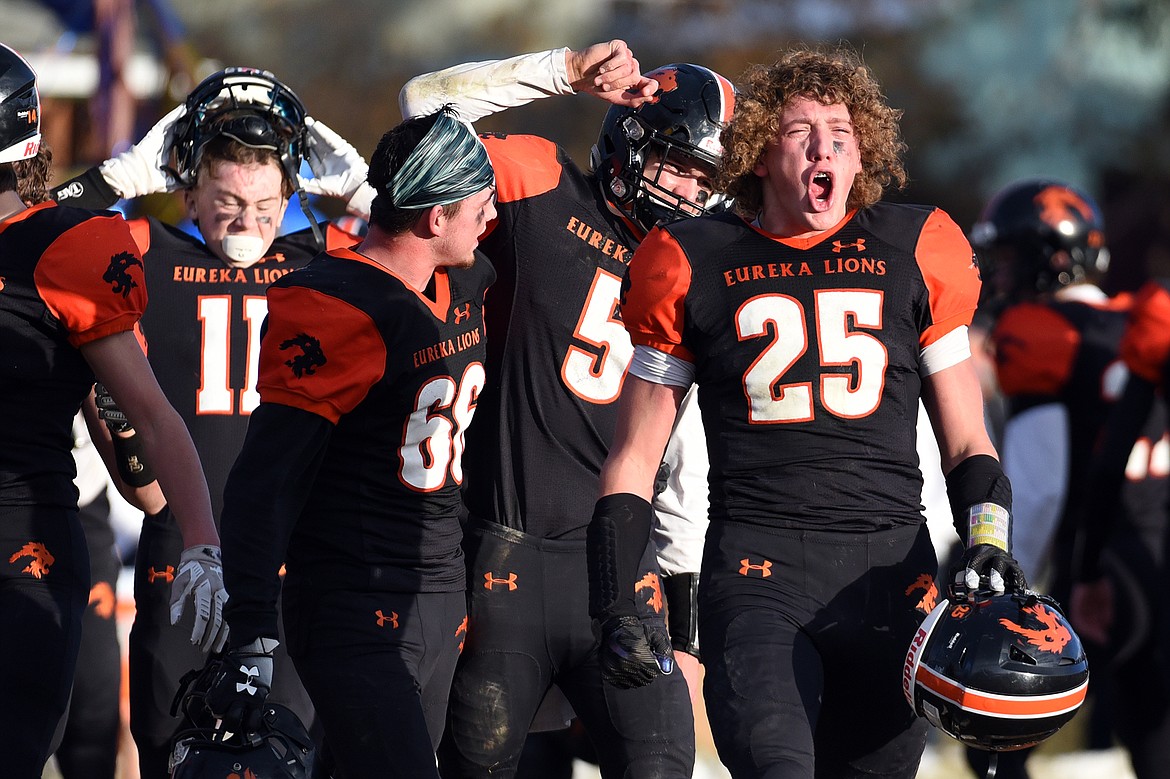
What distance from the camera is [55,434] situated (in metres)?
3.72

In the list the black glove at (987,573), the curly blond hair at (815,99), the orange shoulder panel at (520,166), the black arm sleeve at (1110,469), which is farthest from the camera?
the black arm sleeve at (1110,469)

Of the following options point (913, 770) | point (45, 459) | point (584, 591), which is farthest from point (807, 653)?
point (45, 459)

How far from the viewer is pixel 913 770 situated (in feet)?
12.5

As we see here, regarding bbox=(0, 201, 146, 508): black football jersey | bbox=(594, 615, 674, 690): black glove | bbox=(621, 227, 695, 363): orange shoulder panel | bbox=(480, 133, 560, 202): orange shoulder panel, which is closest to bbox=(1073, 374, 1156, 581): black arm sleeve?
bbox=(480, 133, 560, 202): orange shoulder panel

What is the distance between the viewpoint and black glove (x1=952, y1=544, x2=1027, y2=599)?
3.55 metres

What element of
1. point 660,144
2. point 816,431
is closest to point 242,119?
point 660,144

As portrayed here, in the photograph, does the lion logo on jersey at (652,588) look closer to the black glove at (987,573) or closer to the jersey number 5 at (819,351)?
the jersey number 5 at (819,351)

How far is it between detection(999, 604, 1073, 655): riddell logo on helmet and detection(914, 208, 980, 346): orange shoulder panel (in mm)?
685

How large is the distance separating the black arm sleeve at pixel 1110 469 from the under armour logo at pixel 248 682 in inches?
157

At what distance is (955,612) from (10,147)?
2380 millimetres

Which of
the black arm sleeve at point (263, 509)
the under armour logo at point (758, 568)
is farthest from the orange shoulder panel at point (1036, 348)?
the black arm sleeve at point (263, 509)

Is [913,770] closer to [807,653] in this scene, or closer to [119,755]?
[807,653]

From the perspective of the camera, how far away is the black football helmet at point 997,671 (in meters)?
3.39

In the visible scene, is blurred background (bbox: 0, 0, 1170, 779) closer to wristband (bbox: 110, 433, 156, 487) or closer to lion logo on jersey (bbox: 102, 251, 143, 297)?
wristband (bbox: 110, 433, 156, 487)
